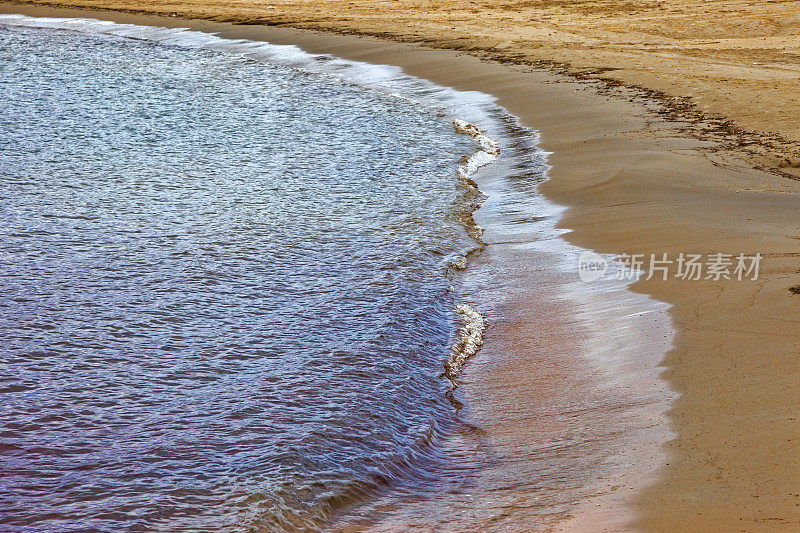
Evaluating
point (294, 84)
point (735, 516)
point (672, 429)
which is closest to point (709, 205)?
point (672, 429)

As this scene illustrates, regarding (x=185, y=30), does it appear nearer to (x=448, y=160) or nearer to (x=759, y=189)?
(x=448, y=160)

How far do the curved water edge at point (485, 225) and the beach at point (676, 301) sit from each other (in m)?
0.12

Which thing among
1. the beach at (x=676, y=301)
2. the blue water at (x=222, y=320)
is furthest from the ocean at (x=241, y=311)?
the beach at (x=676, y=301)

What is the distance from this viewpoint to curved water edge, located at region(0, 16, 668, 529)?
12.8 ft

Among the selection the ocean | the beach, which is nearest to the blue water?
the ocean

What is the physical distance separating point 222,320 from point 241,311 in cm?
20

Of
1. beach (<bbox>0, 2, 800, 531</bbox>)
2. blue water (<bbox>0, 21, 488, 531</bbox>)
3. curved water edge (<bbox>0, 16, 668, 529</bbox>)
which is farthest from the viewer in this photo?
curved water edge (<bbox>0, 16, 668, 529</bbox>)

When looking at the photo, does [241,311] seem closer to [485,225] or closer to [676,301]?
[485,225]

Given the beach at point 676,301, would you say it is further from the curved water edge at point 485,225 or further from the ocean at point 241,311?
the ocean at point 241,311

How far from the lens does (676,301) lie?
5543 millimetres

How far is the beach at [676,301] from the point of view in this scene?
3.48 meters

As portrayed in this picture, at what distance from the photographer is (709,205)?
7.43 m

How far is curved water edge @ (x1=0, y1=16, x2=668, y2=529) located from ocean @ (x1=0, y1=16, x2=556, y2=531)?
0.09 ft

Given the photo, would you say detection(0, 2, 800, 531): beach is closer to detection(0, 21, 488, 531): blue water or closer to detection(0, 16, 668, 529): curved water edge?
detection(0, 16, 668, 529): curved water edge
